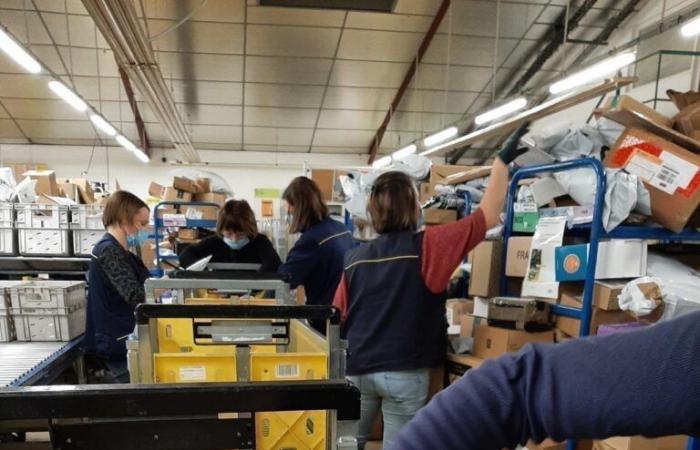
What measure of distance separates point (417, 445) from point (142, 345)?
958mm

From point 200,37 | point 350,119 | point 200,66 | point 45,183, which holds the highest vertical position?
point 200,37

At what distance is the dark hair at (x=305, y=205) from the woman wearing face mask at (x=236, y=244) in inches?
28.1

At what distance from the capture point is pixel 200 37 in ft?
22.8

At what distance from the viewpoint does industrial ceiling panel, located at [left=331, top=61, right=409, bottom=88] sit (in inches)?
311

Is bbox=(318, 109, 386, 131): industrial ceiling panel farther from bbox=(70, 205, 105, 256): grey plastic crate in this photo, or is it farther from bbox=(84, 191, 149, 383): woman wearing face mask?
bbox=(84, 191, 149, 383): woman wearing face mask

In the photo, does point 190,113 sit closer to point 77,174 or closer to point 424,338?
point 77,174

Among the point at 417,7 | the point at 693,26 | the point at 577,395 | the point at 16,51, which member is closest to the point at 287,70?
the point at 417,7

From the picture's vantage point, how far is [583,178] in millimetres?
1895

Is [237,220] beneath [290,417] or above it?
above

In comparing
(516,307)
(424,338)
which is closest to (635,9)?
(516,307)

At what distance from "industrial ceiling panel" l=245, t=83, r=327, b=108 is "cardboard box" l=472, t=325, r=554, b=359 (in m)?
7.43

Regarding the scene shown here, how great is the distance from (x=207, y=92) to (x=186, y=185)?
3402 mm

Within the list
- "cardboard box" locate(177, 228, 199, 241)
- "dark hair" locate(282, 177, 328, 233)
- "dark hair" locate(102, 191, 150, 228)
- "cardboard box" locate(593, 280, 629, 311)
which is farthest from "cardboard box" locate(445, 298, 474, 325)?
"cardboard box" locate(177, 228, 199, 241)

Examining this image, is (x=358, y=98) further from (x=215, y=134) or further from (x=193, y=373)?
(x=193, y=373)
